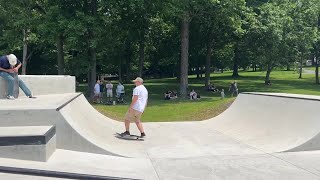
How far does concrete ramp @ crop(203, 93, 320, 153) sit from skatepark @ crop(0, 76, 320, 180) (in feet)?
0.08

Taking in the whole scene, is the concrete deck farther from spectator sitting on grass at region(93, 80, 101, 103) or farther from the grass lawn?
spectator sitting on grass at region(93, 80, 101, 103)

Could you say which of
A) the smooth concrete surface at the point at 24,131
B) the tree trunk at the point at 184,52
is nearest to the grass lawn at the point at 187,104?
the tree trunk at the point at 184,52

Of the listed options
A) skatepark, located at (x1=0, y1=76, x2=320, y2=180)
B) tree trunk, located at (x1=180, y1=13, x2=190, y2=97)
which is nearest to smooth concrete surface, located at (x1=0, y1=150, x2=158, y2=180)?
skatepark, located at (x1=0, y1=76, x2=320, y2=180)

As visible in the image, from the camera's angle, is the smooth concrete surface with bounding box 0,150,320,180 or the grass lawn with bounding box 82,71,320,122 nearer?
the smooth concrete surface with bounding box 0,150,320,180

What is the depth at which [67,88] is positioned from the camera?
15703mm

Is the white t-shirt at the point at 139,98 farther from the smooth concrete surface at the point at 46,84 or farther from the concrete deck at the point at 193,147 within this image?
the smooth concrete surface at the point at 46,84

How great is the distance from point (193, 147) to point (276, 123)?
283 cm

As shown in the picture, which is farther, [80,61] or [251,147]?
[80,61]

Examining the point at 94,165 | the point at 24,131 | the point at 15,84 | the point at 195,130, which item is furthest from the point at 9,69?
the point at 195,130

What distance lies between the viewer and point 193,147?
972 centimetres

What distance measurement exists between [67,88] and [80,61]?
46.8 feet

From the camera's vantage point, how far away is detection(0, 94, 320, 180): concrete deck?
7.21m

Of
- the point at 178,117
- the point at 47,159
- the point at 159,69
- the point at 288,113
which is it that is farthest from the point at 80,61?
the point at 159,69

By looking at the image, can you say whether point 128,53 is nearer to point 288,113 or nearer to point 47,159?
point 288,113
